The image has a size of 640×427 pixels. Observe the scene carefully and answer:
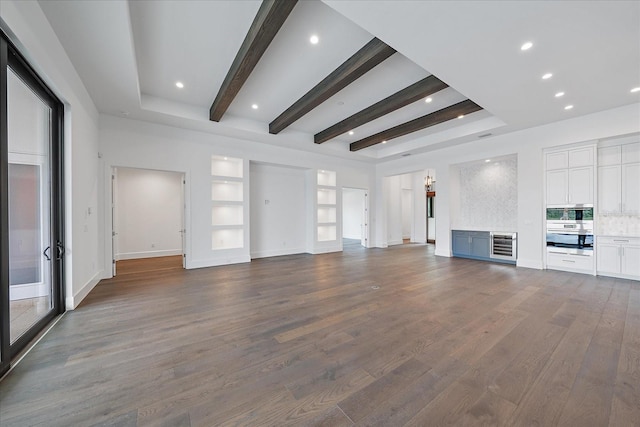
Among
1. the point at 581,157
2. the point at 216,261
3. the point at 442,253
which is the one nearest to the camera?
the point at 581,157

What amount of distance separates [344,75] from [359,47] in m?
0.41

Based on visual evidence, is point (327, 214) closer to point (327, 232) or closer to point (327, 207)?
point (327, 207)

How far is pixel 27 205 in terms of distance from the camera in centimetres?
269

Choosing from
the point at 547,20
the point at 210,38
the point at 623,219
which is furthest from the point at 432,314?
the point at 623,219

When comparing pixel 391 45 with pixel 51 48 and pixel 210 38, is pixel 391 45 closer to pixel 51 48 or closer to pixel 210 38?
pixel 210 38

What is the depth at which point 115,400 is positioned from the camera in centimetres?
170

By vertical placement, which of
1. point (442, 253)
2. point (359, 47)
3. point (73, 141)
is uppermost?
point (359, 47)

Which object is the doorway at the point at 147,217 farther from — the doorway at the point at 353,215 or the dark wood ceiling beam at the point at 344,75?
the doorway at the point at 353,215

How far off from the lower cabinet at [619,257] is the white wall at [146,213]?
34.8ft

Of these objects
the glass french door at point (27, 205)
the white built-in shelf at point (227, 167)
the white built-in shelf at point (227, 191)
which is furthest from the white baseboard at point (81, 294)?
the white built-in shelf at point (227, 167)

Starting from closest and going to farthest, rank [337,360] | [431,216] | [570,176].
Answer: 1. [337,360]
2. [570,176]
3. [431,216]

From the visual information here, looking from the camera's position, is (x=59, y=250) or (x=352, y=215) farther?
(x=352, y=215)

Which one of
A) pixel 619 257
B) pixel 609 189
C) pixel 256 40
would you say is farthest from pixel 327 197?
pixel 619 257

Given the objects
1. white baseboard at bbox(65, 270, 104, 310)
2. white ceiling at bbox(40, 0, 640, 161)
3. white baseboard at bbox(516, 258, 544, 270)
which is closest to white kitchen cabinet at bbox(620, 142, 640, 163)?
white ceiling at bbox(40, 0, 640, 161)
